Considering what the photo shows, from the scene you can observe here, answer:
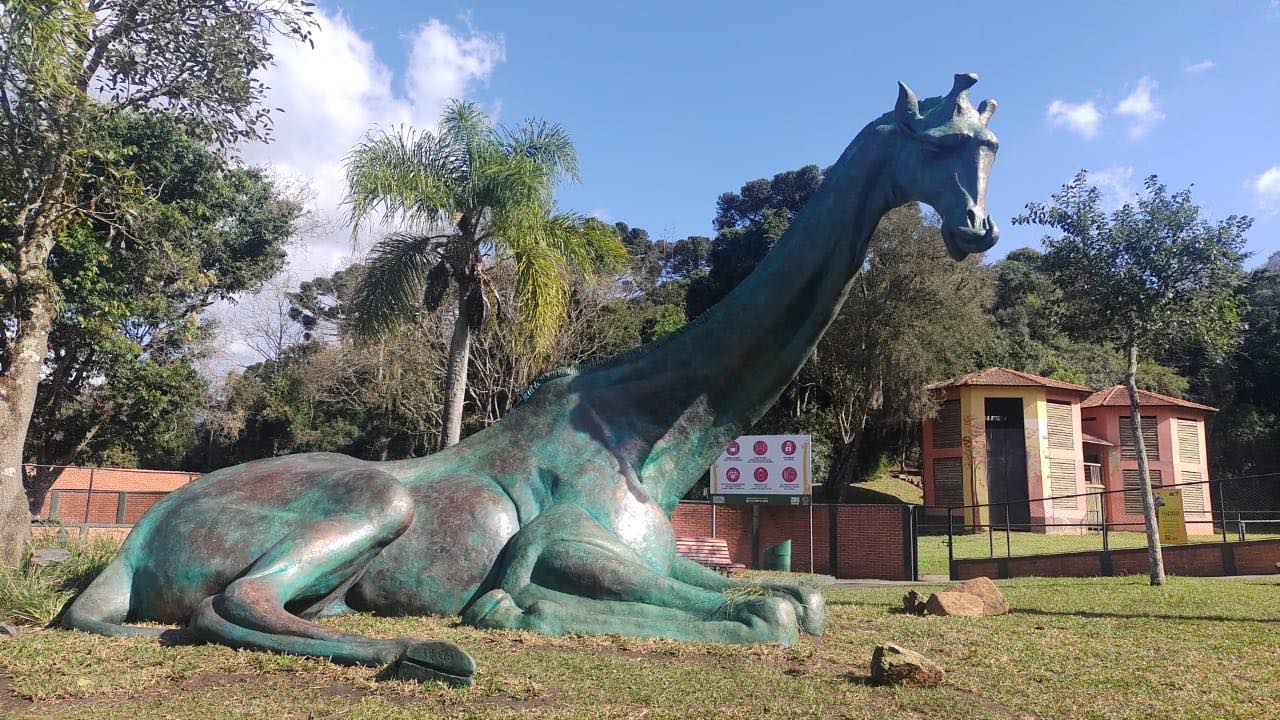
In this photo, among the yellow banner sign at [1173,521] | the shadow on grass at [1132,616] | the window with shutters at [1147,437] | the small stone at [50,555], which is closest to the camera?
the shadow on grass at [1132,616]

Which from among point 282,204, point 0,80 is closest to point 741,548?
point 0,80

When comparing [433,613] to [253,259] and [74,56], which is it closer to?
[74,56]

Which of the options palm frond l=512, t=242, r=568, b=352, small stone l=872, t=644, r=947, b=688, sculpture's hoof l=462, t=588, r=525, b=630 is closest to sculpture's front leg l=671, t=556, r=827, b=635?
small stone l=872, t=644, r=947, b=688

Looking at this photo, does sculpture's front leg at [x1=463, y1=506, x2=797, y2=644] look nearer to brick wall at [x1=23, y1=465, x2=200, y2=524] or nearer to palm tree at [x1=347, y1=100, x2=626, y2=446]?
palm tree at [x1=347, y1=100, x2=626, y2=446]

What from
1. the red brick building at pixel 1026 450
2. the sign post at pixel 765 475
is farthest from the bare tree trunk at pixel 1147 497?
the red brick building at pixel 1026 450

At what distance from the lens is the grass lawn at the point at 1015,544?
20953mm

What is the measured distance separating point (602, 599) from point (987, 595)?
16.5 ft

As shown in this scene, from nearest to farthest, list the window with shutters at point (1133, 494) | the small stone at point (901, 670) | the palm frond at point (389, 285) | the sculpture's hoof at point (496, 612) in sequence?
the small stone at point (901, 670), the sculpture's hoof at point (496, 612), the palm frond at point (389, 285), the window with shutters at point (1133, 494)

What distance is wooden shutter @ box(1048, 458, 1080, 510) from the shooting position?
30.0 metres

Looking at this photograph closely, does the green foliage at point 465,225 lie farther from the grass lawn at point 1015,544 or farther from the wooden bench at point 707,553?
the grass lawn at point 1015,544

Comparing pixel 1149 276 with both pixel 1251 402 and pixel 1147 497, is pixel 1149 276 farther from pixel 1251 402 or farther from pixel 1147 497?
pixel 1251 402

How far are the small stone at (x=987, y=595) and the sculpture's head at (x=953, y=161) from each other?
14.7 ft

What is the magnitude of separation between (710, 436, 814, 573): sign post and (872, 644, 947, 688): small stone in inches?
541

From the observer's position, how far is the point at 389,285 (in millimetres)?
12523
